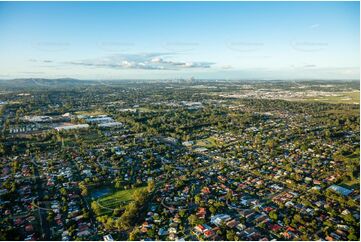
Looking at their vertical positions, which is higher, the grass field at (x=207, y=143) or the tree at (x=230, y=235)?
the grass field at (x=207, y=143)

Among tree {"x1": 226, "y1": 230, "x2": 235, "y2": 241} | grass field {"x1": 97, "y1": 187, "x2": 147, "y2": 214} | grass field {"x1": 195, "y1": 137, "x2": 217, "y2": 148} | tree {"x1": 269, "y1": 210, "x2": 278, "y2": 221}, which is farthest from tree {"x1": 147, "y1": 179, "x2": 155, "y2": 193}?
grass field {"x1": 195, "y1": 137, "x2": 217, "y2": 148}

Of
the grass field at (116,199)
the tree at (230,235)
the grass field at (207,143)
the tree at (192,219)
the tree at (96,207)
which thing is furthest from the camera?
the grass field at (207,143)

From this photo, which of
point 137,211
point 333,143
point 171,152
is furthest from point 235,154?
point 137,211

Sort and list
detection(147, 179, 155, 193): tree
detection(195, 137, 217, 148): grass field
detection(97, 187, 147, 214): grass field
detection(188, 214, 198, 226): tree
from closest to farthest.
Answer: detection(188, 214, 198, 226): tree < detection(97, 187, 147, 214): grass field < detection(147, 179, 155, 193): tree < detection(195, 137, 217, 148): grass field

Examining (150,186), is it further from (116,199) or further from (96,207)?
(96,207)

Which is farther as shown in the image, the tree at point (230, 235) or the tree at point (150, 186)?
the tree at point (150, 186)

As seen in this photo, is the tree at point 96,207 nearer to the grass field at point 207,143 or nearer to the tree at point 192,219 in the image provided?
the tree at point 192,219

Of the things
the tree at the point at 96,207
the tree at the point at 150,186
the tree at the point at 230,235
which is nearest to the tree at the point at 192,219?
the tree at the point at 230,235

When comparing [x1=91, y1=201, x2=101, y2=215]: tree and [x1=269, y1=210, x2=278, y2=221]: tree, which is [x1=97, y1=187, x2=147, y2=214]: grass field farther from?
[x1=269, y1=210, x2=278, y2=221]: tree
